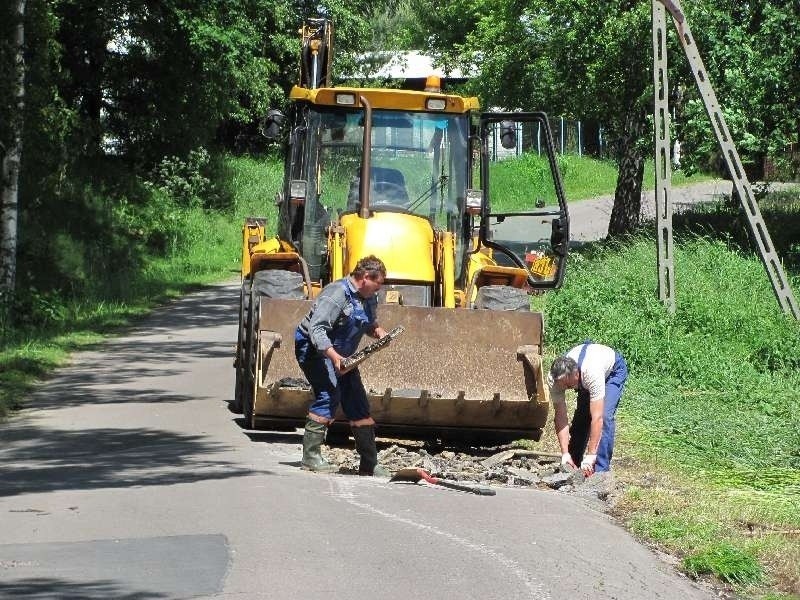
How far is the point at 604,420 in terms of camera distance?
11.2 m

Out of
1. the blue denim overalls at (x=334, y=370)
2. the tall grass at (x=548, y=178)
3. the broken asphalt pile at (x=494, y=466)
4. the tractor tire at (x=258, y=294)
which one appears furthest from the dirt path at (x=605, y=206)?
the blue denim overalls at (x=334, y=370)

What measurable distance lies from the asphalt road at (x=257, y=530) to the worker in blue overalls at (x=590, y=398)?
2.02 feet

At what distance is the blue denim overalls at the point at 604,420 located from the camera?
37.0ft

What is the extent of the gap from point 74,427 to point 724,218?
17767mm

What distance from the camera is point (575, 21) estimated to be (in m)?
28.0

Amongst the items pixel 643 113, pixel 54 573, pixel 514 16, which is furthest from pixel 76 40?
pixel 54 573

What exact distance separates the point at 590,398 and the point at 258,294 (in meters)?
3.29

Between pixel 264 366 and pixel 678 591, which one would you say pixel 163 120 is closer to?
pixel 264 366

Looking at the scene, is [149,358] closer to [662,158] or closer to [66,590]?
[662,158]

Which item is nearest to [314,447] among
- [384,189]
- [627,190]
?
[384,189]

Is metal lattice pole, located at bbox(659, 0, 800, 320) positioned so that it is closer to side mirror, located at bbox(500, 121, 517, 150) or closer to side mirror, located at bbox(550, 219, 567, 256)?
side mirror, located at bbox(550, 219, 567, 256)

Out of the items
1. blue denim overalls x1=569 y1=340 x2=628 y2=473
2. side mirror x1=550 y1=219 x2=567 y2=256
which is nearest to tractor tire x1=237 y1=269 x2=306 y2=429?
side mirror x1=550 y1=219 x2=567 y2=256

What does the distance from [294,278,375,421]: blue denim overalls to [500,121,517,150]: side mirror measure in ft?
9.00

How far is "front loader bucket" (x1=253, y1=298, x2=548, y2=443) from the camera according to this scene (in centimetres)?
1194
